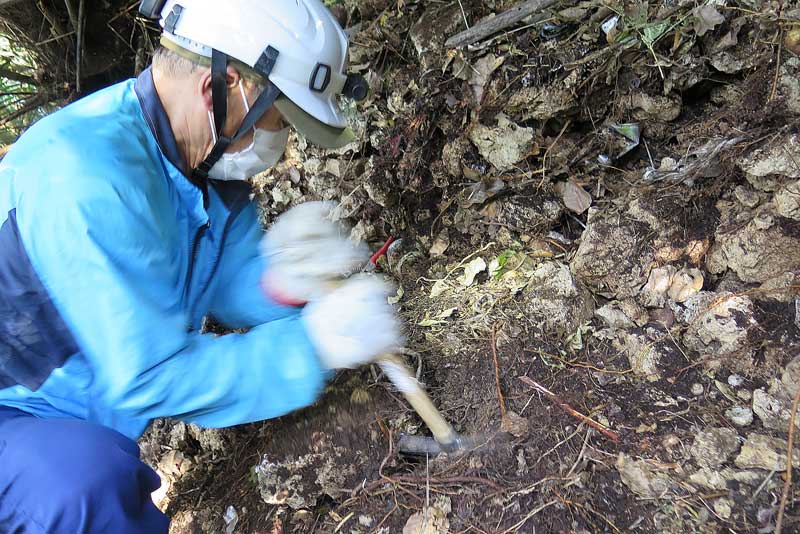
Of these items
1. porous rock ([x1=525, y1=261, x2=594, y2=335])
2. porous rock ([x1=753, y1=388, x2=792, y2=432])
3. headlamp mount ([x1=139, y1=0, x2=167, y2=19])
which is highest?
headlamp mount ([x1=139, y1=0, x2=167, y2=19])

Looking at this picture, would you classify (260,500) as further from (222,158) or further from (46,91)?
(46,91)

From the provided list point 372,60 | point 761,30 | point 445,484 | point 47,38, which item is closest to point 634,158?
point 761,30

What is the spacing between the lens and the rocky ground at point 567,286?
1.56 m

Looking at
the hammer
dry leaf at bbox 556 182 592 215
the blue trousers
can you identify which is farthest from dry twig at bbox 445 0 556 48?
the blue trousers

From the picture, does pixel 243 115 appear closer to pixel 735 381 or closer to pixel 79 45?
pixel 735 381

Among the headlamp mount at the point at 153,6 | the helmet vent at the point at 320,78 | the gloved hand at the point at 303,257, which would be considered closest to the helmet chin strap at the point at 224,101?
the helmet vent at the point at 320,78

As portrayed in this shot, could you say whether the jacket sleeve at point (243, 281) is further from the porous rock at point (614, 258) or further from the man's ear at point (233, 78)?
the porous rock at point (614, 258)

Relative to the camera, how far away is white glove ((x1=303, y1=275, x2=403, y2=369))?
4.94ft

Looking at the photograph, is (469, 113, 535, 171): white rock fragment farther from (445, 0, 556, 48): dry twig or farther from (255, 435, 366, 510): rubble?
(255, 435, 366, 510): rubble

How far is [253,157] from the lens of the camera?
1713mm

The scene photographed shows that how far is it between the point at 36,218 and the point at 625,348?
5.62ft

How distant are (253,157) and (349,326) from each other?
634 millimetres

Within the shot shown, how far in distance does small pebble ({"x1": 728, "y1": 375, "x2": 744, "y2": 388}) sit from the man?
1003mm

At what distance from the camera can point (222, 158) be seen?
167cm
